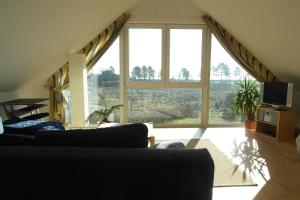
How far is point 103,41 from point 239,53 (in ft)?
8.78

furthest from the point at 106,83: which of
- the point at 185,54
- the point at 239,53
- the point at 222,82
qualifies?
the point at 239,53

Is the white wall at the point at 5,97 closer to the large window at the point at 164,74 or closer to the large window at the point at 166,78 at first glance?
the large window at the point at 166,78

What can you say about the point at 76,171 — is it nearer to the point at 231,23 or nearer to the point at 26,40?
the point at 26,40

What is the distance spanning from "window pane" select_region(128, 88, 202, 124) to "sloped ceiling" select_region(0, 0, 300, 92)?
58.0 inches

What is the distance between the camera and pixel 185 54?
15.0ft

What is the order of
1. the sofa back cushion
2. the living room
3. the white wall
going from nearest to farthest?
1. the sofa back cushion
2. the living room
3. the white wall

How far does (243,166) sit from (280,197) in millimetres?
723

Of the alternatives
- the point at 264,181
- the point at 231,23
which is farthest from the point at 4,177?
the point at 231,23

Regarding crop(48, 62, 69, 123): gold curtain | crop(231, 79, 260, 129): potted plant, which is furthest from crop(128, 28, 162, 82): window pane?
crop(231, 79, 260, 129): potted plant

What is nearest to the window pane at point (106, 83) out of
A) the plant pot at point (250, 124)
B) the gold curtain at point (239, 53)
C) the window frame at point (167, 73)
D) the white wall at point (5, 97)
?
the window frame at point (167, 73)

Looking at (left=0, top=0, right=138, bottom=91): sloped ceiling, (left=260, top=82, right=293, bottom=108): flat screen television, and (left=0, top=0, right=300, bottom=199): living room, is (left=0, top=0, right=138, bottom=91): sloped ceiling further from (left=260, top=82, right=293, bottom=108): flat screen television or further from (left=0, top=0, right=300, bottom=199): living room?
(left=260, top=82, right=293, bottom=108): flat screen television

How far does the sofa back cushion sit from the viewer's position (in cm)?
135

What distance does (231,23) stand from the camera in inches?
148

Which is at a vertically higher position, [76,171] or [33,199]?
[76,171]
